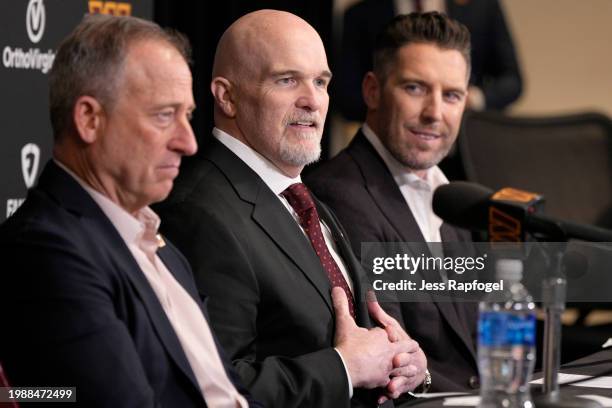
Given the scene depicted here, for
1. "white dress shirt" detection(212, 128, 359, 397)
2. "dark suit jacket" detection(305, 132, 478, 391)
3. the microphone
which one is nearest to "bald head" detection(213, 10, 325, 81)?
"white dress shirt" detection(212, 128, 359, 397)

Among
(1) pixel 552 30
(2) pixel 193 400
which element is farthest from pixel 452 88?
(1) pixel 552 30

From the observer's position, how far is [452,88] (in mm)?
3305

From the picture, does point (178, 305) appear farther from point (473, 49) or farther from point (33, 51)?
point (473, 49)

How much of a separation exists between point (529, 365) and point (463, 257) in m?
1.38

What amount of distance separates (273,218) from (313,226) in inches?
5.6

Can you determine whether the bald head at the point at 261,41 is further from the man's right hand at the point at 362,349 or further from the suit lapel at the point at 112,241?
the suit lapel at the point at 112,241

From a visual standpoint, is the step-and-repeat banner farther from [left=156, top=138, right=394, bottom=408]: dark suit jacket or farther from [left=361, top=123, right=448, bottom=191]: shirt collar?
[left=361, top=123, right=448, bottom=191]: shirt collar

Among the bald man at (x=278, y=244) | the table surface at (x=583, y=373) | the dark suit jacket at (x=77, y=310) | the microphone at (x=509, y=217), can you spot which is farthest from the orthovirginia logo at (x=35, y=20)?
the table surface at (x=583, y=373)

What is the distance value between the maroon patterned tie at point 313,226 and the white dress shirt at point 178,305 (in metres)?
0.57

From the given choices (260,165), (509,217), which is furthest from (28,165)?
(509,217)

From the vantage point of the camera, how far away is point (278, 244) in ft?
7.95

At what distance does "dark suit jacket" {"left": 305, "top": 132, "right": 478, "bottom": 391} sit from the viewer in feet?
9.70

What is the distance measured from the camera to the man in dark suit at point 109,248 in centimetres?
168

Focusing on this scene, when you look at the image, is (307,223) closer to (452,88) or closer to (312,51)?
(312,51)
